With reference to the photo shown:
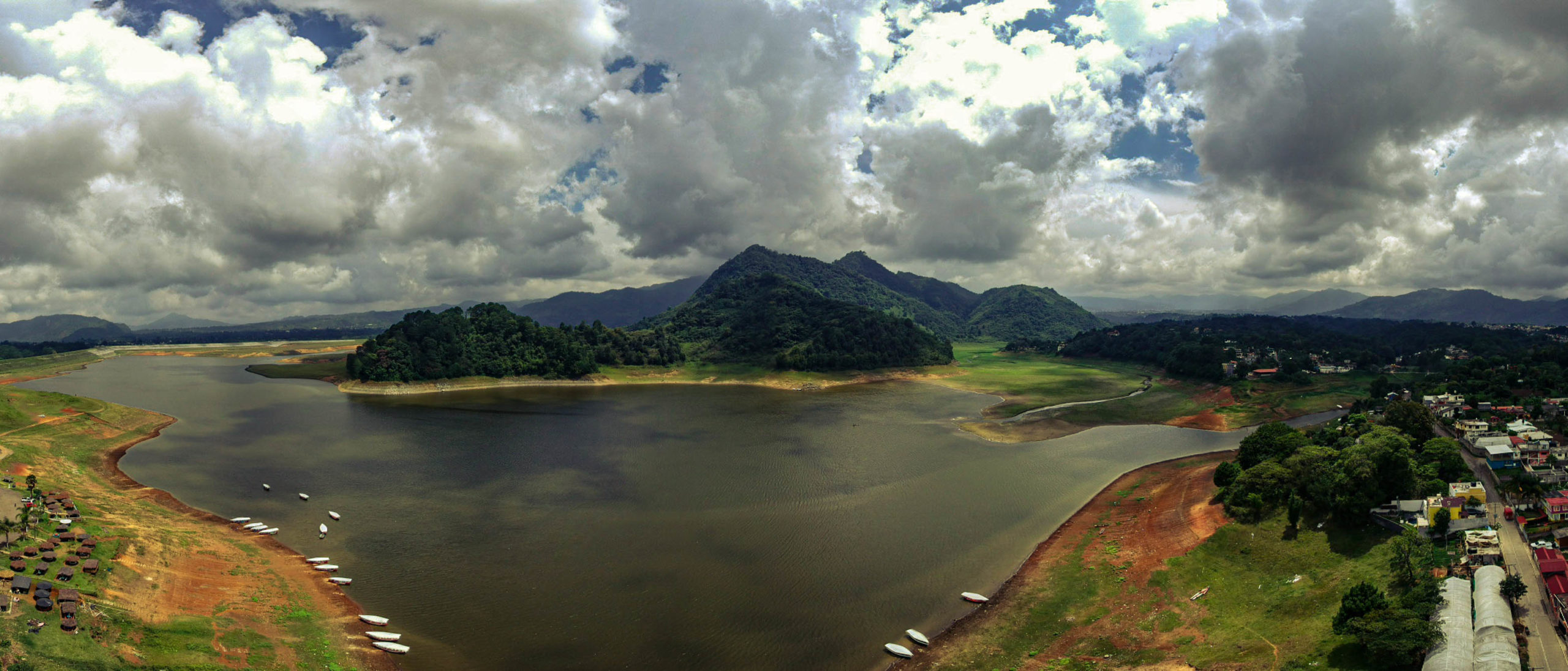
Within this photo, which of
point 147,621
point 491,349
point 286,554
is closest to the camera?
point 147,621

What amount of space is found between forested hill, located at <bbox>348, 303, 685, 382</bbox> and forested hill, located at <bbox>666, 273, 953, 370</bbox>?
18.3 m

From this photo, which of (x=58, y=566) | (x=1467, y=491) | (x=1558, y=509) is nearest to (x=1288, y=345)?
(x=1558, y=509)

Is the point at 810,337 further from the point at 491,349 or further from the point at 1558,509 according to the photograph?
the point at 1558,509

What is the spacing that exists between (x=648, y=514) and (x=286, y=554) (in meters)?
20.8

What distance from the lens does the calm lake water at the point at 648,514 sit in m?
27.6

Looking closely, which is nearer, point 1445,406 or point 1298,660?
point 1298,660

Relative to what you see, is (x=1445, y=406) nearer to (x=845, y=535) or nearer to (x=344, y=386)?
(x=845, y=535)

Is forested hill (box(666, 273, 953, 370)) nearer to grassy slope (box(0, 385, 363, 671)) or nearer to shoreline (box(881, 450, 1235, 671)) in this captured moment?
shoreline (box(881, 450, 1235, 671))

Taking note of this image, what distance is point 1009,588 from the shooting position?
106ft

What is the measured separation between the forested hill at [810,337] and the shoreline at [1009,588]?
292ft

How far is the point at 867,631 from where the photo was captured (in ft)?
91.6


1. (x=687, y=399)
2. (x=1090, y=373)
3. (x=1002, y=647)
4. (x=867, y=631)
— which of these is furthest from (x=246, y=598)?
(x=1090, y=373)

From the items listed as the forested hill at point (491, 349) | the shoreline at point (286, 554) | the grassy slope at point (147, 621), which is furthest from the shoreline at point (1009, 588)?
the forested hill at point (491, 349)

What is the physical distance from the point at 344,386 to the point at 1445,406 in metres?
160
